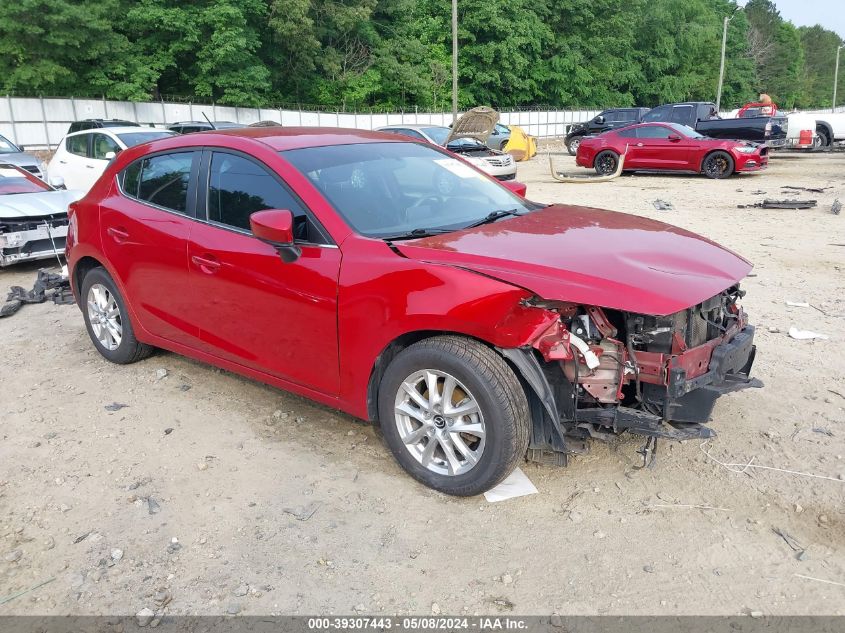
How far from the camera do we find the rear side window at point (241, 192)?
3.90m

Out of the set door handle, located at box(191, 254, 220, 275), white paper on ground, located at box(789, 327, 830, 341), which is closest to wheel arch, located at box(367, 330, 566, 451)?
door handle, located at box(191, 254, 220, 275)

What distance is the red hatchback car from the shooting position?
3.18 meters

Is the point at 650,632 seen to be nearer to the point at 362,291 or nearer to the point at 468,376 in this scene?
the point at 468,376

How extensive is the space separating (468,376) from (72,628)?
188 centimetres

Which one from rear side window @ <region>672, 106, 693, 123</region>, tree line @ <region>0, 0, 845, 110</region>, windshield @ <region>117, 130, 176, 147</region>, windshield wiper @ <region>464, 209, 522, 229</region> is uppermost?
tree line @ <region>0, 0, 845, 110</region>

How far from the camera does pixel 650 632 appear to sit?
2568mm

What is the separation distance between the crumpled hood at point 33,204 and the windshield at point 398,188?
5.73 m

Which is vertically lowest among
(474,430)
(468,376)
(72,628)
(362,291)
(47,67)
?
(72,628)

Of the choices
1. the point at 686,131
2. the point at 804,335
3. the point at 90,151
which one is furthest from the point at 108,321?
the point at 686,131

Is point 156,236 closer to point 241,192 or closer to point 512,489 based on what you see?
point 241,192

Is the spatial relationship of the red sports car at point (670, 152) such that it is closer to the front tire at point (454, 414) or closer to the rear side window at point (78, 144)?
the rear side window at point (78, 144)

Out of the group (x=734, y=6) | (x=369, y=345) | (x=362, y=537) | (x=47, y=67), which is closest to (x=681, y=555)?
(x=362, y=537)

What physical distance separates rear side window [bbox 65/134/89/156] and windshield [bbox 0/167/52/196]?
11.3 ft

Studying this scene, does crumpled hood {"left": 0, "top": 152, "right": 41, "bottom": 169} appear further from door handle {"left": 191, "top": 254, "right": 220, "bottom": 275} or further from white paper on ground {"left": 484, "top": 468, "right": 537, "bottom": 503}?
white paper on ground {"left": 484, "top": 468, "right": 537, "bottom": 503}
